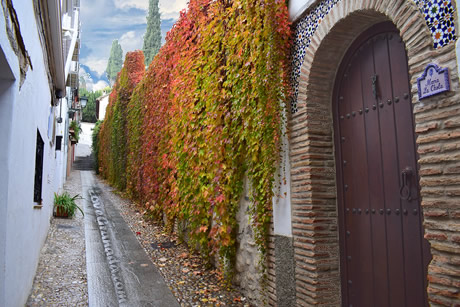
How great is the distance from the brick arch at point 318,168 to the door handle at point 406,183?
802 mm

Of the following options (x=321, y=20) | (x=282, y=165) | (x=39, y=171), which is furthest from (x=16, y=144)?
(x=321, y=20)

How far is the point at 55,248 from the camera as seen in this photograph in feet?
18.5

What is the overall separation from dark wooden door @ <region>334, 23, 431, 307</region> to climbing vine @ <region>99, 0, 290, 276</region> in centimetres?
73

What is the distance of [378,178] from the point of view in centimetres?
276

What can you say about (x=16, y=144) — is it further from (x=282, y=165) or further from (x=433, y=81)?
(x=433, y=81)

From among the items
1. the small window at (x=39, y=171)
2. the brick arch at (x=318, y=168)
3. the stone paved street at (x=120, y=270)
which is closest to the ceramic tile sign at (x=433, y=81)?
the brick arch at (x=318, y=168)

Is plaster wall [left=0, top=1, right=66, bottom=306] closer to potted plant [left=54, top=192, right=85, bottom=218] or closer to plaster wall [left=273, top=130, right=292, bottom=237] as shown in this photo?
plaster wall [left=273, top=130, right=292, bottom=237]

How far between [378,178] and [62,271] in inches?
163

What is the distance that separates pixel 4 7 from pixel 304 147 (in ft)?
8.13

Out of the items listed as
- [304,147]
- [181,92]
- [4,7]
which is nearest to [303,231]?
[304,147]

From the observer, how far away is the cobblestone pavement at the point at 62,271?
3.86 metres

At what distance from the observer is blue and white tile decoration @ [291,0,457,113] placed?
200 centimetres

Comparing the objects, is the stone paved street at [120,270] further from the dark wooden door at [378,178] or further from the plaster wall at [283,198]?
the dark wooden door at [378,178]

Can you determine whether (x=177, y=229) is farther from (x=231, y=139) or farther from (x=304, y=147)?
(x=304, y=147)
